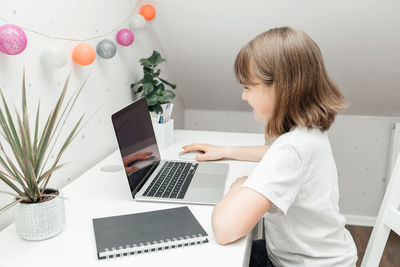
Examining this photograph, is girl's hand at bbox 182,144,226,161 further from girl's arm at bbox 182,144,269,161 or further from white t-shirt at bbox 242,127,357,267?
white t-shirt at bbox 242,127,357,267

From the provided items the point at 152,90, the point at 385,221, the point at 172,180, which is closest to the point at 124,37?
the point at 152,90

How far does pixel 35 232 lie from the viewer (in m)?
0.83

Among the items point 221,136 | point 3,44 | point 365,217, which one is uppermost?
point 3,44

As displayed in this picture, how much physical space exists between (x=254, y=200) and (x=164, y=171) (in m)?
0.50

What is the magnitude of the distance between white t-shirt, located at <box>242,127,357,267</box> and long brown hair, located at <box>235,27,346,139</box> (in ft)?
0.14

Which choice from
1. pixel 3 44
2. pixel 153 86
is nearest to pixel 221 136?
pixel 153 86

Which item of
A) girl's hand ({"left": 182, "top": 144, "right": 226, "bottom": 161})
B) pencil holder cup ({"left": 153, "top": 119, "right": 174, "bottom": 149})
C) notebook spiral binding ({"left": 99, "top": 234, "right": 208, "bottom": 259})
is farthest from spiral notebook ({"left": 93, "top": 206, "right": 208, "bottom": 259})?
pencil holder cup ({"left": 153, "top": 119, "right": 174, "bottom": 149})

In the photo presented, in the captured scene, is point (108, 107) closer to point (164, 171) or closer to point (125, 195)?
point (164, 171)

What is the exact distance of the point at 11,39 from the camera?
90cm

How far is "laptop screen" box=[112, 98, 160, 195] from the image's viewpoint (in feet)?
3.47

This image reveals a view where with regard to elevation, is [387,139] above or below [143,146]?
below

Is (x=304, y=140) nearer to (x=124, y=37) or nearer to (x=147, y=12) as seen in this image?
(x=124, y=37)

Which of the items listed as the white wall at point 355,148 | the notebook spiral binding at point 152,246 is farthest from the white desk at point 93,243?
the white wall at point 355,148

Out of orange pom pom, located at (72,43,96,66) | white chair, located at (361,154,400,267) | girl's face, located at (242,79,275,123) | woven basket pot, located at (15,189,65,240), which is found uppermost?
orange pom pom, located at (72,43,96,66)
